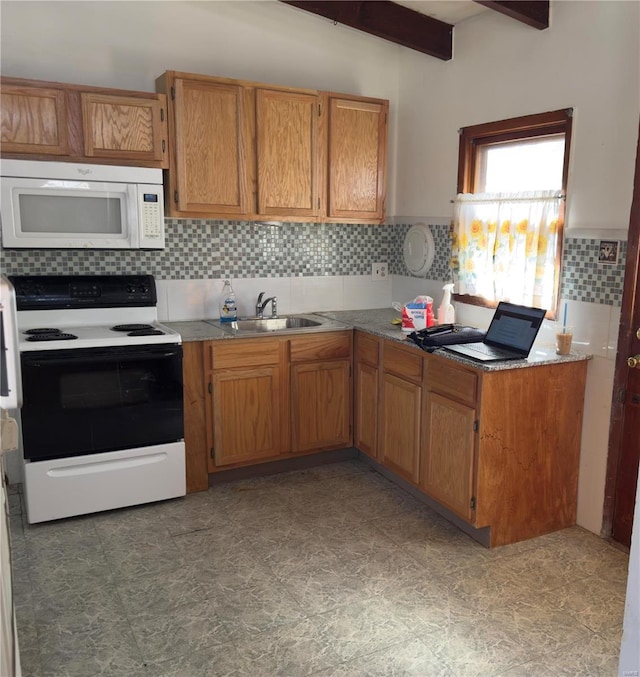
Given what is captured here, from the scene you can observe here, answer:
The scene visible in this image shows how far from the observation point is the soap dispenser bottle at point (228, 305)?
355cm

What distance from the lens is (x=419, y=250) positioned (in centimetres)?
380

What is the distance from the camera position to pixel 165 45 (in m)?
3.29

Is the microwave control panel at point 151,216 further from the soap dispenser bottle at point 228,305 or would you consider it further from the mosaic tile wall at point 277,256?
the soap dispenser bottle at point 228,305

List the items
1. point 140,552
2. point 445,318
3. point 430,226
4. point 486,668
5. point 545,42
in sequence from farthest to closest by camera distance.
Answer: point 430,226, point 445,318, point 545,42, point 140,552, point 486,668

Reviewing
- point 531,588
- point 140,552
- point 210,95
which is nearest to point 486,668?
point 531,588

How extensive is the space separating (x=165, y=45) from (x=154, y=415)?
199cm

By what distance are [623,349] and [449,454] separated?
87 cm

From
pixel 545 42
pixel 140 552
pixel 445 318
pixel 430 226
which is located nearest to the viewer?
pixel 140 552

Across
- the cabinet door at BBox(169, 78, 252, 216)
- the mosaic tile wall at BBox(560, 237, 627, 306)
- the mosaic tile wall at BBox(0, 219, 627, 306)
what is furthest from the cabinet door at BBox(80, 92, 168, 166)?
the mosaic tile wall at BBox(560, 237, 627, 306)

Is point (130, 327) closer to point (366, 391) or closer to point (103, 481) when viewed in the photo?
point (103, 481)

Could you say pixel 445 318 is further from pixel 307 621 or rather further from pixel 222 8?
pixel 222 8

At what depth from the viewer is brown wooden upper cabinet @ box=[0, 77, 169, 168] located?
109 inches

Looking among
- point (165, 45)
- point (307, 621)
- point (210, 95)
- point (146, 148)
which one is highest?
point (165, 45)

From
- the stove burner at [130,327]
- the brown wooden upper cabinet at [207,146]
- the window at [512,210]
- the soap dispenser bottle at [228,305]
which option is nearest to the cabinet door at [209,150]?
the brown wooden upper cabinet at [207,146]
